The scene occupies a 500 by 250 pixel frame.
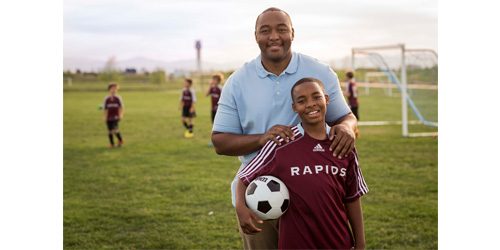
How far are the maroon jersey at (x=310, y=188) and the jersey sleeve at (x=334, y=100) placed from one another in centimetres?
31

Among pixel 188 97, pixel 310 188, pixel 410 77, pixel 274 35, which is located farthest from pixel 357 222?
pixel 410 77

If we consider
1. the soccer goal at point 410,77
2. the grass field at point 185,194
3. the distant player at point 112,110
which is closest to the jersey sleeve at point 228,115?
the grass field at point 185,194

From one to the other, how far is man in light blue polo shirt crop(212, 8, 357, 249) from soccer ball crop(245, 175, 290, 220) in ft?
0.72

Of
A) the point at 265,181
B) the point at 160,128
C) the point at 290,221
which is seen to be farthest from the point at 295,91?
the point at 160,128

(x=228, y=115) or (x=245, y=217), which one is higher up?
(x=228, y=115)

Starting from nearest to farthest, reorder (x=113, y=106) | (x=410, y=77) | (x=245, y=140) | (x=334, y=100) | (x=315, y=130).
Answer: (x=315, y=130)
(x=245, y=140)
(x=334, y=100)
(x=113, y=106)
(x=410, y=77)

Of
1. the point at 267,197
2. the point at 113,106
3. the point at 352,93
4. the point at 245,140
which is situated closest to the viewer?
the point at 267,197

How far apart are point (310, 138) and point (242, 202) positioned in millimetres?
500

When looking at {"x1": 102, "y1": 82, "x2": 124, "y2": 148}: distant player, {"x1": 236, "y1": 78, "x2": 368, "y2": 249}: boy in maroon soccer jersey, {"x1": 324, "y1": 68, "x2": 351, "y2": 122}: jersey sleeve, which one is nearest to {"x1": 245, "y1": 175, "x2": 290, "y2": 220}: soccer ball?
{"x1": 236, "y1": 78, "x2": 368, "y2": 249}: boy in maroon soccer jersey

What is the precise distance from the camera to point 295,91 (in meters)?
2.59

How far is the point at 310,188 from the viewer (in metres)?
2.54

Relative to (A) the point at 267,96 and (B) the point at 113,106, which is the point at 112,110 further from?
(A) the point at 267,96

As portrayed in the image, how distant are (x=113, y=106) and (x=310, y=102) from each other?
9933 millimetres

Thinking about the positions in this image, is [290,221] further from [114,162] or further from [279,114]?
[114,162]
